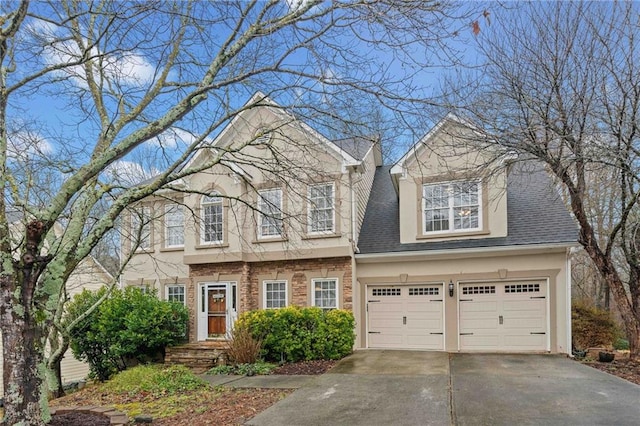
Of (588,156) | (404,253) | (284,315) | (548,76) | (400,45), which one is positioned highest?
(548,76)

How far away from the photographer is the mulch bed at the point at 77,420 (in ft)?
18.5

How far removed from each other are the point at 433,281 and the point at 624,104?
6.52 m

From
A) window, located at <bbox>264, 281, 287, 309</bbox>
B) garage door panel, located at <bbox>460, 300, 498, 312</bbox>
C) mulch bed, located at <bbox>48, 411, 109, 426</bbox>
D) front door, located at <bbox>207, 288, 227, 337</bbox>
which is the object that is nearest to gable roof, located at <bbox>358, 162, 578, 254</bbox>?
garage door panel, located at <bbox>460, 300, 498, 312</bbox>

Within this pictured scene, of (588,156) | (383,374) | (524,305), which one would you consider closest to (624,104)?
(588,156)

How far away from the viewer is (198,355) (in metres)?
12.7

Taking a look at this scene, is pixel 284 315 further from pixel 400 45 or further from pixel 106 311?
pixel 400 45

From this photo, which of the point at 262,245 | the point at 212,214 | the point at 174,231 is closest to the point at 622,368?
the point at 262,245

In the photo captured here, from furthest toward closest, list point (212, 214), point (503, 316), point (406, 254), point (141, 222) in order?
point (212, 214) → point (406, 254) → point (503, 316) → point (141, 222)

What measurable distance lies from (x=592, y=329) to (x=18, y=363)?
13824 millimetres

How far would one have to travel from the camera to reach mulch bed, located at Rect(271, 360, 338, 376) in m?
10.5

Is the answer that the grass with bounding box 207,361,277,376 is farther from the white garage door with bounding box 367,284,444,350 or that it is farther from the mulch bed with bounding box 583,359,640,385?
the mulch bed with bounding box 583,359,640,385

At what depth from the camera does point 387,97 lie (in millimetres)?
5660

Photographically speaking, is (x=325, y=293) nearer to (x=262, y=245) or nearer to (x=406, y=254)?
(x=262, y=245)

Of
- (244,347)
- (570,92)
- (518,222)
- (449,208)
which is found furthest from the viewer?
(449,208)
